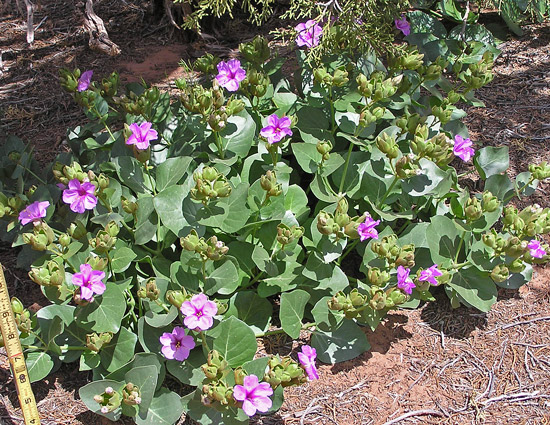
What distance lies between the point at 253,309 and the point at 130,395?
679 millimetres

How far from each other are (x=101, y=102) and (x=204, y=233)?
1.05 metres

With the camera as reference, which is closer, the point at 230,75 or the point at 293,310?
the point at 293,310

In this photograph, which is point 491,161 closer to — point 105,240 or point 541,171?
point 541,171

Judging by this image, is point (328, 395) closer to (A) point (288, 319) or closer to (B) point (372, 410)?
(B) point (372, 410)

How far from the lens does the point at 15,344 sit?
2135 millimetres

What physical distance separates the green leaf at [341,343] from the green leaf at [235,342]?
0.33 m

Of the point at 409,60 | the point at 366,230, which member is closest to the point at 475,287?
the point at 366,230

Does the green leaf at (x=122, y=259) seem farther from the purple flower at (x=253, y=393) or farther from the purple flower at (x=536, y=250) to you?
the purple flower at (x=536, y=250)

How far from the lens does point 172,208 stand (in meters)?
2.56

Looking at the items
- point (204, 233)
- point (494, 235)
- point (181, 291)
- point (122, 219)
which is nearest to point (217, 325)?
point (181, 291)

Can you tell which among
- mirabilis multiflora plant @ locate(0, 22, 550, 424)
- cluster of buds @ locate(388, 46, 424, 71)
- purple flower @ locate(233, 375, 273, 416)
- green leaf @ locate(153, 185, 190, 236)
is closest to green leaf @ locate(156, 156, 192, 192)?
mirabilis multiflora plant @ locate(0, 22, 550, 424)

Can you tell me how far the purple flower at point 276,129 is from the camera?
8.49 ft

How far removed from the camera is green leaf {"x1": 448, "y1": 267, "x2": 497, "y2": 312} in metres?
2.58

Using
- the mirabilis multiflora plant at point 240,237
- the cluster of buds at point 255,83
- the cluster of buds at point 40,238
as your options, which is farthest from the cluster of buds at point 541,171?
the cluster of buds at point 40,238
